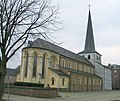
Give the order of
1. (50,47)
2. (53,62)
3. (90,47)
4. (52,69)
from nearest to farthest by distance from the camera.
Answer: (52,69)
(50,47)
(53,62)
(90,47)

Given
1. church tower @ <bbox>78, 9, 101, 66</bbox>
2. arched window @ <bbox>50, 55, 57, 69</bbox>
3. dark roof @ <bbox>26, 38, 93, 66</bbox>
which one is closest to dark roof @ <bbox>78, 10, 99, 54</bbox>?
church tower @ <bbox>78, 9, 101, 66</bbox>

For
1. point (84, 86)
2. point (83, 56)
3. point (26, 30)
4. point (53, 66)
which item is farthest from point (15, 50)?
point (83, 56)

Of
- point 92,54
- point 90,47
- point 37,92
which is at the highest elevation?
point 90,47

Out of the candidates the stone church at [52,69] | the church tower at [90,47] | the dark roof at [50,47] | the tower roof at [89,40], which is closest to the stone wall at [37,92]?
the dark roof at [50,47]

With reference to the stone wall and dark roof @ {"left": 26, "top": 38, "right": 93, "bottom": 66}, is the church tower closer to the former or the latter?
dark roof @ {"left": 26, "top": 38, "right": 93, "bottom": 66}

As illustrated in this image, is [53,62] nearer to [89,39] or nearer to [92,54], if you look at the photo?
[92,54]

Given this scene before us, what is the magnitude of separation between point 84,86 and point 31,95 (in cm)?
4203

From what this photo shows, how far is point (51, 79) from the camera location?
5416cm

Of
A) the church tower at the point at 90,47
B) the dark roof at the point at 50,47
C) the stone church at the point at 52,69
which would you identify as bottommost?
the stone church at the point at 52,69

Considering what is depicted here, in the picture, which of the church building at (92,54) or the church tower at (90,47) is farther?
the church building at (92,54)

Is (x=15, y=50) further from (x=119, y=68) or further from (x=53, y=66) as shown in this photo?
(x=119, y=68)

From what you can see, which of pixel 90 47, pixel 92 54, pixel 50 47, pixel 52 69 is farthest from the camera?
pixel 90 47

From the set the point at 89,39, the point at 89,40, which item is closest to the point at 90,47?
the point at 89,40

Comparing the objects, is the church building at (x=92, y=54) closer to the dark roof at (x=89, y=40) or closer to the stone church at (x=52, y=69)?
the dark roof at (x=89, y=40)
